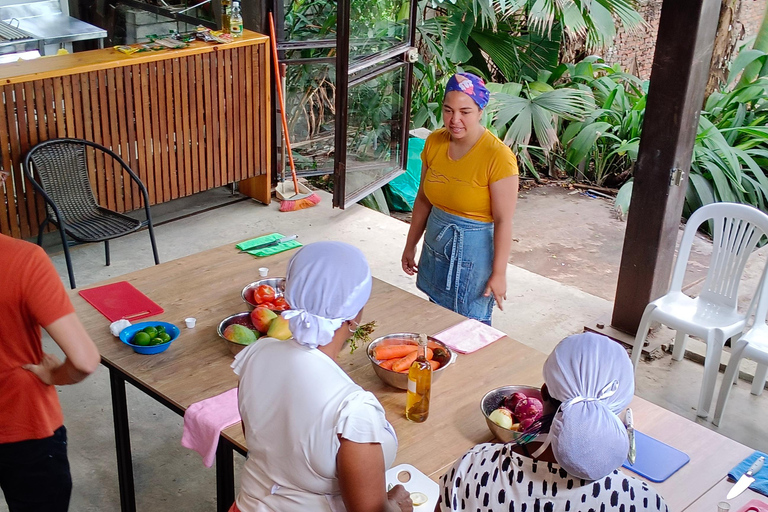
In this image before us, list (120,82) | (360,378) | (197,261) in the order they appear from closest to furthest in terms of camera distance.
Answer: (360,378) < (197,261) < (120,82)

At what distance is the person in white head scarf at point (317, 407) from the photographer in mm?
1853

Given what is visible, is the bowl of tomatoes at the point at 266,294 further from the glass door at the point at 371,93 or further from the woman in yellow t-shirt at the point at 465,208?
the glass door at the point at 371,93

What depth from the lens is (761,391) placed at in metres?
4.54

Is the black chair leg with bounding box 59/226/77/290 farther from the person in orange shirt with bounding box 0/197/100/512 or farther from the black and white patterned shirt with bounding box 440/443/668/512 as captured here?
the black and white patterned shirt with bounding box 440/443/668/512

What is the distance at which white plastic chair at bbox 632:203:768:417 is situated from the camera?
4.24 m

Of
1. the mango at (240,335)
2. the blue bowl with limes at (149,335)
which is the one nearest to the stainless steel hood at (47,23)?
the blue bowl with limes at (149,335)

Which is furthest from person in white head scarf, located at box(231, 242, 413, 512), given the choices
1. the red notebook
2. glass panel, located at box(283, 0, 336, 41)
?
glass panel, located at box(283, 0, 336, 41)

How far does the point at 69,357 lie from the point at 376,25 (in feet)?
14.6

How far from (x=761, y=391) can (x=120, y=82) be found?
173 inches

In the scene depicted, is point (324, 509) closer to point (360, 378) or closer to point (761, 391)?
point (360, 378)

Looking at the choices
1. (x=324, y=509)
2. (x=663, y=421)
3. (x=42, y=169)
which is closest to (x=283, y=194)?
(x=42, y=169)

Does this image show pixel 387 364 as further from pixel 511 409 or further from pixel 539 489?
pixel 539 489

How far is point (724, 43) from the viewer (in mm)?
8102

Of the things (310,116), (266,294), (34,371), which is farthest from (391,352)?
(310,116)
